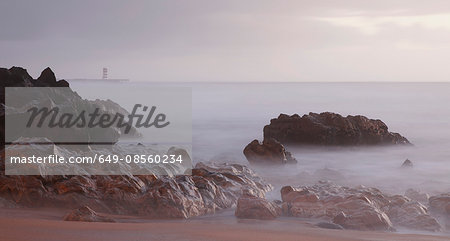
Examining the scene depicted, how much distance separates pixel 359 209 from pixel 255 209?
4.82 feet

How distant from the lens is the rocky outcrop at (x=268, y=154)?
14177 millimetres

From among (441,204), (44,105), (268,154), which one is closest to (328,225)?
(441,204)

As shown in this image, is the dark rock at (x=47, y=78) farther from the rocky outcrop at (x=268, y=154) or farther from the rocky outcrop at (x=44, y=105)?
the rocky outcrop at (x=268, y=154)

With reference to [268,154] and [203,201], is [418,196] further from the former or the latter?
[268,154]

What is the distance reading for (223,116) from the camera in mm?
32625

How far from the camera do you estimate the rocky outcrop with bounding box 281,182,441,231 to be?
7.21 m

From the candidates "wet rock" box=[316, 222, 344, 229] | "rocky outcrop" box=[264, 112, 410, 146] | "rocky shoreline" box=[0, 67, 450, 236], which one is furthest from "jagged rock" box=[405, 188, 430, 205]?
"rocky outcrop" box=[264, 112, 410, 146]

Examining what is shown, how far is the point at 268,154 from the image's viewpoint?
14.4m

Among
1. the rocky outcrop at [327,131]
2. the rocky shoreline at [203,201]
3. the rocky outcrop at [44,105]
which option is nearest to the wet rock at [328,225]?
the rocky shoreline at [203,201]

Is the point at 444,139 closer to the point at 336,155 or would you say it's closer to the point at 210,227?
the point at 336,155

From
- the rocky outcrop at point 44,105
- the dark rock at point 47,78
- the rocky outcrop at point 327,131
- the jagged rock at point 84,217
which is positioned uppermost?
the dark rock at point 47,78

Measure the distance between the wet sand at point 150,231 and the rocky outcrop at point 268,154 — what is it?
721cm

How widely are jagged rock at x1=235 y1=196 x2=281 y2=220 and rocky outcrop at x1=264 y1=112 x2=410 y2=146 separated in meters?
10.4

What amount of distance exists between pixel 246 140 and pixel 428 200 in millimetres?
12947
